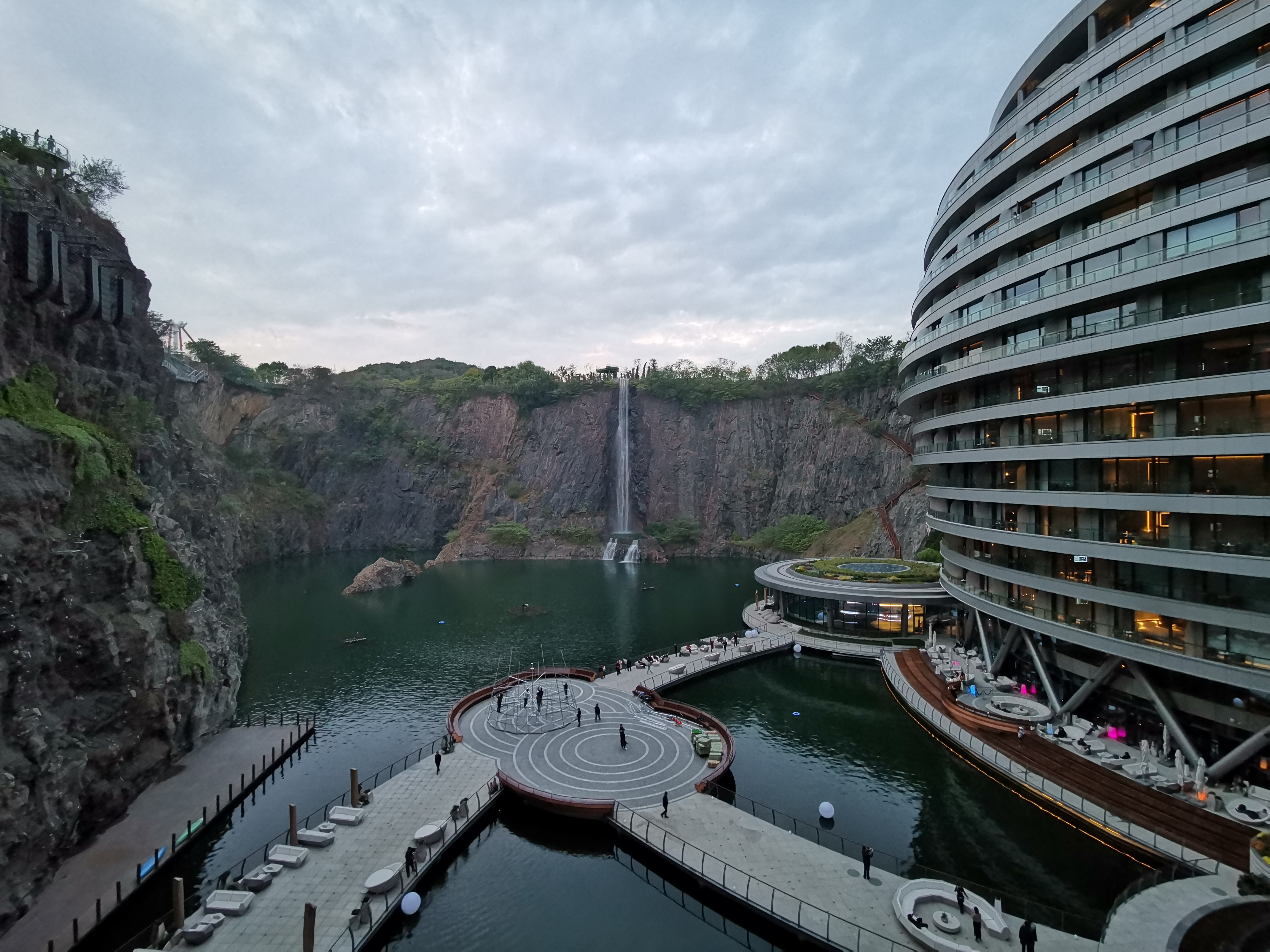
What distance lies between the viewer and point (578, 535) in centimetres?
11400

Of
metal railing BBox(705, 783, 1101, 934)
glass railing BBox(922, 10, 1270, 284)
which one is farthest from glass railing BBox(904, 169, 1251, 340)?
metal railing BBox(705, 783, 1101, 934)

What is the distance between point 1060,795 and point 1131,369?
1950 centimetres

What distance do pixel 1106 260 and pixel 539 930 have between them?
37210 millimetres

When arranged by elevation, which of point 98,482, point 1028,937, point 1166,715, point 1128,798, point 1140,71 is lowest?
point 1128,798

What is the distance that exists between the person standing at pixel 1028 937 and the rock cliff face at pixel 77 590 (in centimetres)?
2977

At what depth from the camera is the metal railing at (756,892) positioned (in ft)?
63.3

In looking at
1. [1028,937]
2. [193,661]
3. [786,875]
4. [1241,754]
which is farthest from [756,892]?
[193,661]

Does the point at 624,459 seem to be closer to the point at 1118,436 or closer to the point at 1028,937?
the point at 1118,436

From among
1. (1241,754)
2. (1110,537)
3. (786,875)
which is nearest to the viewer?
(786,875)

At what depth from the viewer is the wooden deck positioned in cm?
2247

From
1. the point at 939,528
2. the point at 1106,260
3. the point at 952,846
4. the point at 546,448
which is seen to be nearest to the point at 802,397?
the point at 546,448

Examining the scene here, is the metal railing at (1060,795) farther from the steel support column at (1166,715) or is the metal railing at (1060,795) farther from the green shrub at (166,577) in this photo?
the green shrub at (166,577)

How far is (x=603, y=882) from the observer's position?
23859 mm

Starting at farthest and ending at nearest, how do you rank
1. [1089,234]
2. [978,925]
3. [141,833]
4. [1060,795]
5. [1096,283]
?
[1089,234], [1096,283], [1060,795], [141,833], [978,925]
